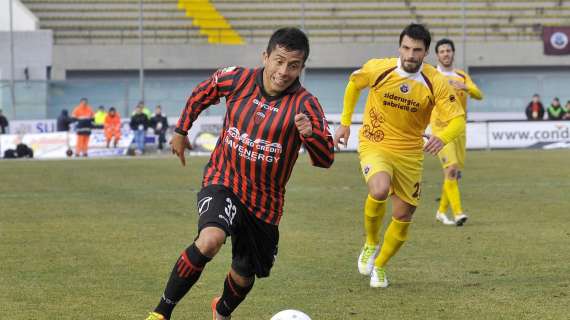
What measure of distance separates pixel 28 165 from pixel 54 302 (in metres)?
20.2

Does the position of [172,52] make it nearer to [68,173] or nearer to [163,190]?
Answer: [68,173]

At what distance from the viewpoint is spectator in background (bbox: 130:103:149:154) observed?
36031mm

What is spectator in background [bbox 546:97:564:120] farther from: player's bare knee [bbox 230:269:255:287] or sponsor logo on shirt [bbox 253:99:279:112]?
sponsor logo on shirt [bbox 253:99:279:112]

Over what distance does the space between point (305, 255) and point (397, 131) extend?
6.26 ft

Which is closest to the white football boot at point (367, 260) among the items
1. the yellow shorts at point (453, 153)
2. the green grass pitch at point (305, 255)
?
the green grass pitch at point (305, 255)

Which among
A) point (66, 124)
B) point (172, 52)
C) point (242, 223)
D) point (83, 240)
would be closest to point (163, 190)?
point (83, 240)

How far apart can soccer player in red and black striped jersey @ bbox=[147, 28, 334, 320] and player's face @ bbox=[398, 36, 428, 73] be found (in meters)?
2.72

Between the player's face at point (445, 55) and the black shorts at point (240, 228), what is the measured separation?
706cm

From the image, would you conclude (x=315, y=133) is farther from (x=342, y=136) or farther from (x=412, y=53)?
(x=412, y=53)

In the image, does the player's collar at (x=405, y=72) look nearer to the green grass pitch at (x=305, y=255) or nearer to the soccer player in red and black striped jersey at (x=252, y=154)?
the green grass pitch at (x=305, y=255)

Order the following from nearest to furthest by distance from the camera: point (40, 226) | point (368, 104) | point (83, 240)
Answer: point (368, 104), point (83, 240), point (40, 226)

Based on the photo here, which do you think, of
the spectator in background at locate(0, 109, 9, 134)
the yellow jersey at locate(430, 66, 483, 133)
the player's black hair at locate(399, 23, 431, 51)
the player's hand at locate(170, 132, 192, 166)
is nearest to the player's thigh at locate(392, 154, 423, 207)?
the player's black hair at locate(399, 23, 431, 51)

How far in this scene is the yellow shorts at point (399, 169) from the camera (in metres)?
9.22

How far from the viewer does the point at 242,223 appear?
6344 millimetres
